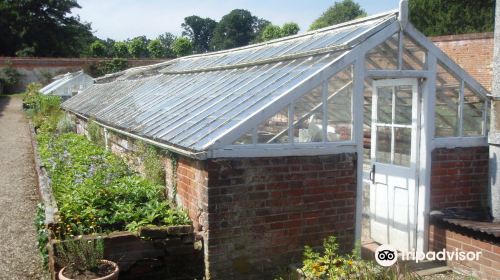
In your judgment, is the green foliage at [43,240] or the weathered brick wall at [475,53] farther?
the weathered brick wall at [475,53]

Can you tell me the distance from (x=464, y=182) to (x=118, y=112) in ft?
23.9

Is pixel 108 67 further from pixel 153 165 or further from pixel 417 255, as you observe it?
pixel 417 255

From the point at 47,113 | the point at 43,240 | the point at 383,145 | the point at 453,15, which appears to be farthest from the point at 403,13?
the point at 453,15

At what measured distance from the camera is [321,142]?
5.46 metres

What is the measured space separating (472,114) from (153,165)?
448cm

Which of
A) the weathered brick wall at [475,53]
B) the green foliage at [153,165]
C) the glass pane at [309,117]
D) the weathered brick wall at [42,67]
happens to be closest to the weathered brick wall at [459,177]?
the glass pane at [309,117]

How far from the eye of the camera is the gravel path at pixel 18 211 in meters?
6.02

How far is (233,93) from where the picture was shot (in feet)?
21.2

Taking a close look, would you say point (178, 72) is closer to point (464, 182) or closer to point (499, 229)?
point (464, 182)

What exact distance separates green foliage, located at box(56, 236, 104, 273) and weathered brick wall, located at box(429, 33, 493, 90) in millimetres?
16265

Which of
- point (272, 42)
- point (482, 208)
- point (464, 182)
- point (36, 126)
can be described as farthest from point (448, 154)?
point (36, 126)

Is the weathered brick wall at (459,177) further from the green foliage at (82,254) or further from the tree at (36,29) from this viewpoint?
the tree at (36,29)

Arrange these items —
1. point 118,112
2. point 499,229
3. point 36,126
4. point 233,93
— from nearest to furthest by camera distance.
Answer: point 499,229 → point 233,93 → point 118,112 → point 36,126

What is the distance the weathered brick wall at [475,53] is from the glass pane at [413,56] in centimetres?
1280
